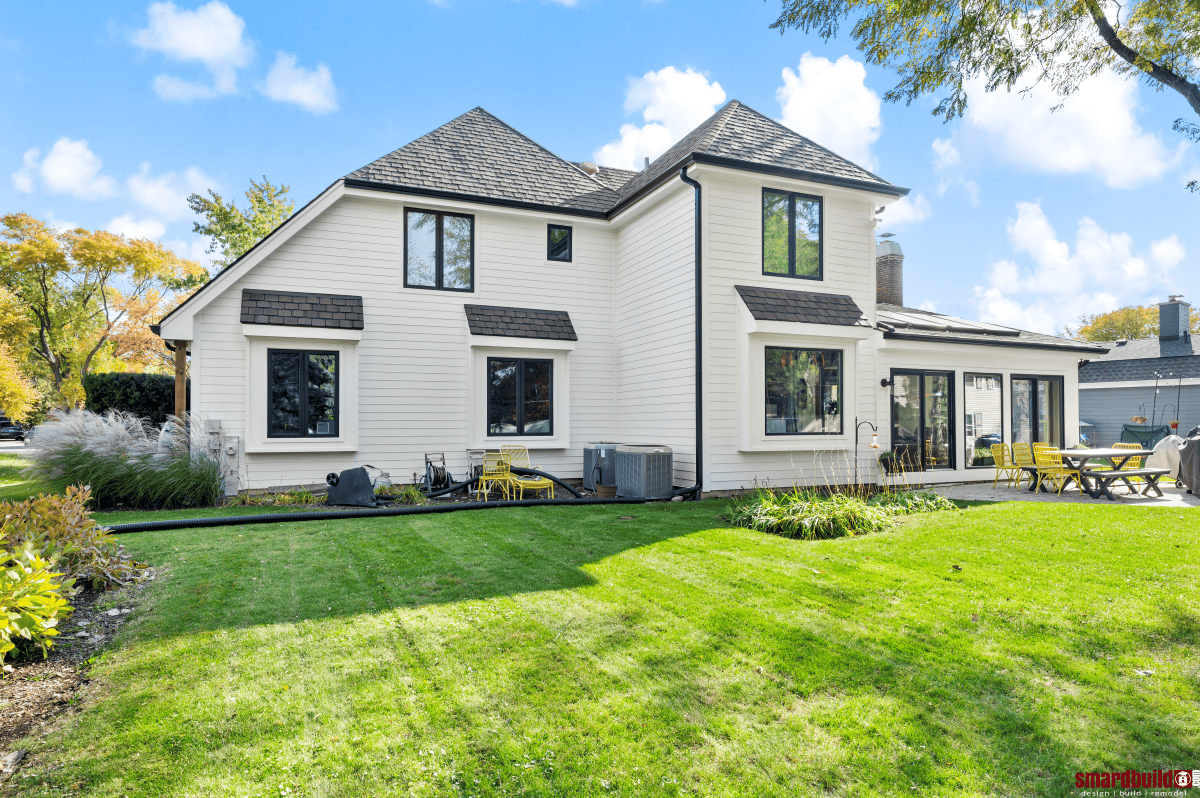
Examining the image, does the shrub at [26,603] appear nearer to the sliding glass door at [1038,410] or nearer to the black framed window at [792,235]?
the black framed window at [792,235]

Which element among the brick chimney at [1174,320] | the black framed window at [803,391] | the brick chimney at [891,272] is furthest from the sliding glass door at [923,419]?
the brick chimney at [1174,320]

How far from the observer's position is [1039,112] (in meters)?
8.70

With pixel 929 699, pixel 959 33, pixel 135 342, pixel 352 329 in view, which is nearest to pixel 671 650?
pixel 929 699

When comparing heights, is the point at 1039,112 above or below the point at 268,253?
above

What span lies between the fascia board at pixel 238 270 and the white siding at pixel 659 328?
5.61m

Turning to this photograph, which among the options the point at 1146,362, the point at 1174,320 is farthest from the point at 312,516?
the point at 1174,320

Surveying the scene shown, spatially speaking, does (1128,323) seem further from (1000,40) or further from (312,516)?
(312,516)

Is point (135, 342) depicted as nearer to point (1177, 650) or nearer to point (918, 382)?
point (918, 382)

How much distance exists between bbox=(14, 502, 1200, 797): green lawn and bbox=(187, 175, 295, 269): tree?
23.6 metres

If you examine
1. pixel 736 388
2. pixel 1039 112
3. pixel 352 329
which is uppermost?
pixel 1039 112

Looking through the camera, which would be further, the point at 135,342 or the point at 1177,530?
the point at 135,342

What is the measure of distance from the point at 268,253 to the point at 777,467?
31.8 feet

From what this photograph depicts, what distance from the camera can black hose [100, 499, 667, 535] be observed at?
286 inches

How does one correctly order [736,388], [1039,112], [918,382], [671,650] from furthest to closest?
1. [918,382]
2. [736,388]
3. [1039,112]
4. [671,650]
